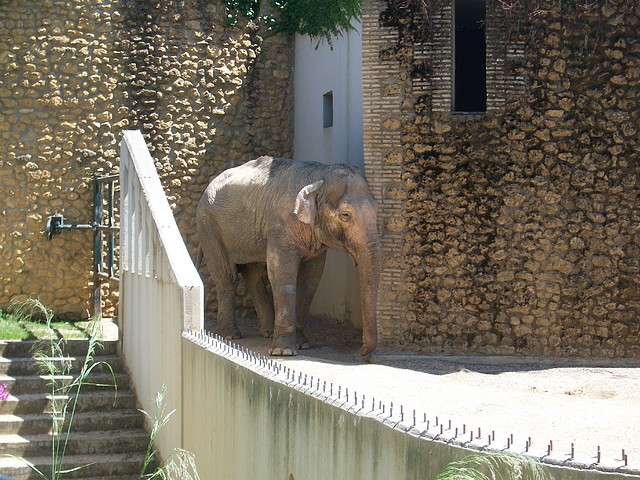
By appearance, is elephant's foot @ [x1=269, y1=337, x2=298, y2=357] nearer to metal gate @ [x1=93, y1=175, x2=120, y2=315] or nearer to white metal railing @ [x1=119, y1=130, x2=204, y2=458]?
white metal railing @ [x1=119, y1=130, x2=204, y2=458]

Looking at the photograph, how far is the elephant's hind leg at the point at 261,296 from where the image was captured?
13.1m

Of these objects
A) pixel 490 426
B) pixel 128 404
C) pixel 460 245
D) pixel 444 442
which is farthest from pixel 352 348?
pixel 444 442

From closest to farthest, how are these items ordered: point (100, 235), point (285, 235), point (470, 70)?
point (285, 235)
point (100, 235)
point (470, 70)

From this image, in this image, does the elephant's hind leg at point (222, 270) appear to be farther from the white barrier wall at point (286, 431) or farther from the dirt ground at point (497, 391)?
the white barrier wall at point (286, 431)

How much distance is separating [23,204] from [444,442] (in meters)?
10.9

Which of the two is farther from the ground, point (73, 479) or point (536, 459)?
point (536, 459)

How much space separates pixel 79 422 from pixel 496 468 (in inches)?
252

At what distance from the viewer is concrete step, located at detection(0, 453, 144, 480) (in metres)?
8.78

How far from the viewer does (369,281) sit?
11.3 m

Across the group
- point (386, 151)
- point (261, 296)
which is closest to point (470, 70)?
point (386, 151)

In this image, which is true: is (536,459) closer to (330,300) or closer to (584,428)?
(584,428)

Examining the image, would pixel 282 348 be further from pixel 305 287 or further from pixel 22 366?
pixel 22 366

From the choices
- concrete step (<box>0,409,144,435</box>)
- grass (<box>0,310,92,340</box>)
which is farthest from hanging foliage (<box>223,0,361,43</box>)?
concrete step (<box>0,409,144,435</box>)

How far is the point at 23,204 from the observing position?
45.4 feet
